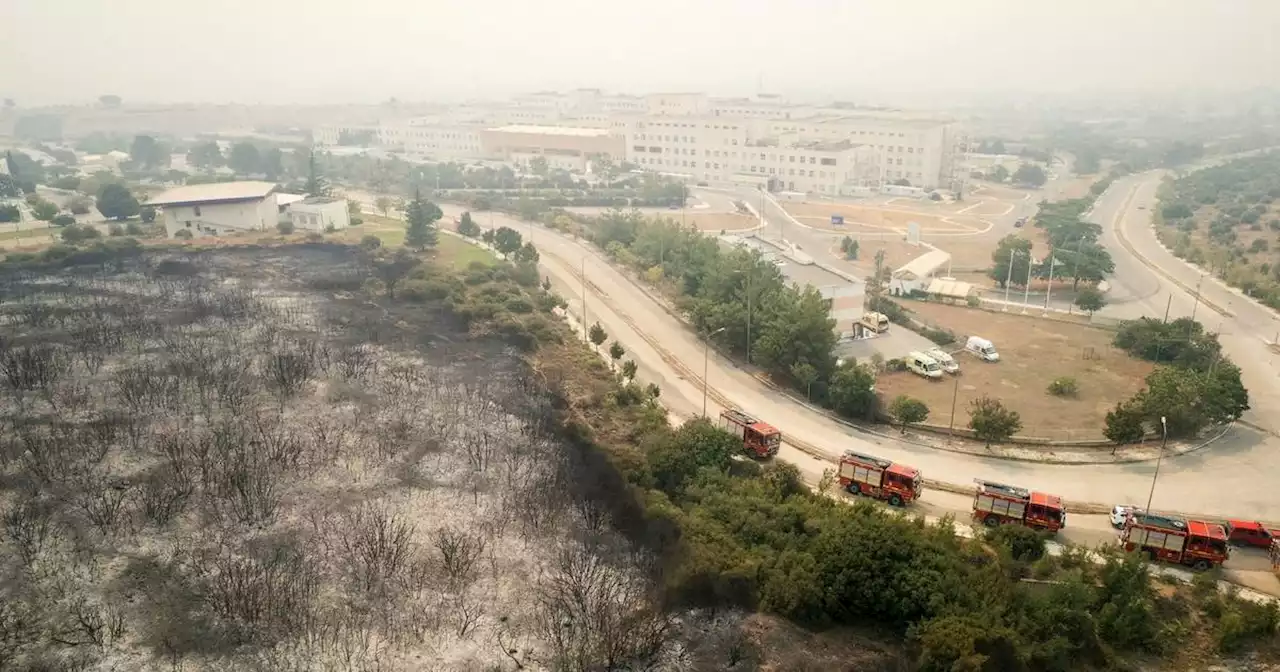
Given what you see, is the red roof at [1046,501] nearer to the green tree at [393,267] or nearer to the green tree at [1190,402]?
A: the green tree at [1190,402]

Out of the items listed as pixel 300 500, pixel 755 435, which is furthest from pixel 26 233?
pixel 755 435

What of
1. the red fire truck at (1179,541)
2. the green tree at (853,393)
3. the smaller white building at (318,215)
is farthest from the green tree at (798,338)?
the smaller white building at (318,215)

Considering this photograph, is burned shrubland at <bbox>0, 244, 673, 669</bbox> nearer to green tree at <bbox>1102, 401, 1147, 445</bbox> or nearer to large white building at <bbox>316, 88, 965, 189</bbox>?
green tree at <bbox>1102, 401, 1147, 445</bbox>

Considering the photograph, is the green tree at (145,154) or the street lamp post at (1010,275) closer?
the street lamp post at (1010,275)

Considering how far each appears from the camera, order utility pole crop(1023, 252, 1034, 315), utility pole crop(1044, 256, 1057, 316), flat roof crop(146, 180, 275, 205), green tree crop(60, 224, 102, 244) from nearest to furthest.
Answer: utility pole crop(1044, 256, 1057, 316)
utility pole crop(1023, 252, 1034, 315)
green tree crop(60, 224, 102, 244)
flat roof crop(146, 180, 275, 205)

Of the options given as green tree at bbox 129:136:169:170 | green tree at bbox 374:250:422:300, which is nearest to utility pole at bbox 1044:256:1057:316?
green tree at bbox 374:250:422:300

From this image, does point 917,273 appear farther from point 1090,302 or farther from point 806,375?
point 806,375

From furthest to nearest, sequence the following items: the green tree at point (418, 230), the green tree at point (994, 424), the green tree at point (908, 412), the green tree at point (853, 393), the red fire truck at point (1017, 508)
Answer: the green tree at point (418, 230) → the green tree at point (853, 393) → the green tree at point (908, 412) → the green tree at point (994, 424) → the red fire truck at point (1017, 508)
